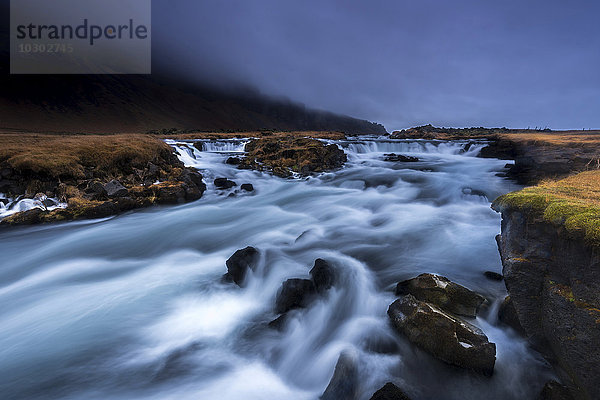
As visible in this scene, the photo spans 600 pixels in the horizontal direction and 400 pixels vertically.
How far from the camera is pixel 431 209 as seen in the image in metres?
11.5

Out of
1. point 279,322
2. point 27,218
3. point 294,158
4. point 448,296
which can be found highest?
point 294,158

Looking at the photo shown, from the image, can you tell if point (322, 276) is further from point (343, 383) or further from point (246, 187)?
point (246, 187)

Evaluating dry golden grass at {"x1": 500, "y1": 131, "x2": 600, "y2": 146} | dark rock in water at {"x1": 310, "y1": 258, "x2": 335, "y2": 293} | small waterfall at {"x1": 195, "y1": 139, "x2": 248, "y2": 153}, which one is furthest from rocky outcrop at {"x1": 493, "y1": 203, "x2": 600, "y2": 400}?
small waterfall at {"x1": 195, "y1": 139, "x2": 248, "y2": 153}

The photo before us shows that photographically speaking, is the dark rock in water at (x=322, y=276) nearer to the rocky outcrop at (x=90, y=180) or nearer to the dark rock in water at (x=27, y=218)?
the rocky outcrop at (x=90, y=180)

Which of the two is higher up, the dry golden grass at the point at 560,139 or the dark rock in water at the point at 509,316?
the dry golden grass at the point at 560,139

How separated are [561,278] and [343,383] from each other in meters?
2.94

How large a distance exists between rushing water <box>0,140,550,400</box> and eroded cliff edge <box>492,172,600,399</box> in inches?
30.8

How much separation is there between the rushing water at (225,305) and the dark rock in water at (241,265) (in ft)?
0.78

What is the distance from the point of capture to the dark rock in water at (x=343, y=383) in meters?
3.56

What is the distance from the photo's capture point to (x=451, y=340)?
3645mm

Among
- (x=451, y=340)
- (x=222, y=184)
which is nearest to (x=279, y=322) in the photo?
(x=451, y=340)

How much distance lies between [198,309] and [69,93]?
113 m

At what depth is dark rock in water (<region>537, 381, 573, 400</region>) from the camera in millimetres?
2932

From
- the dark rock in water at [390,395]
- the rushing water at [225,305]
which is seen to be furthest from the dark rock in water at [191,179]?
the dark rock in water at [390,395]
